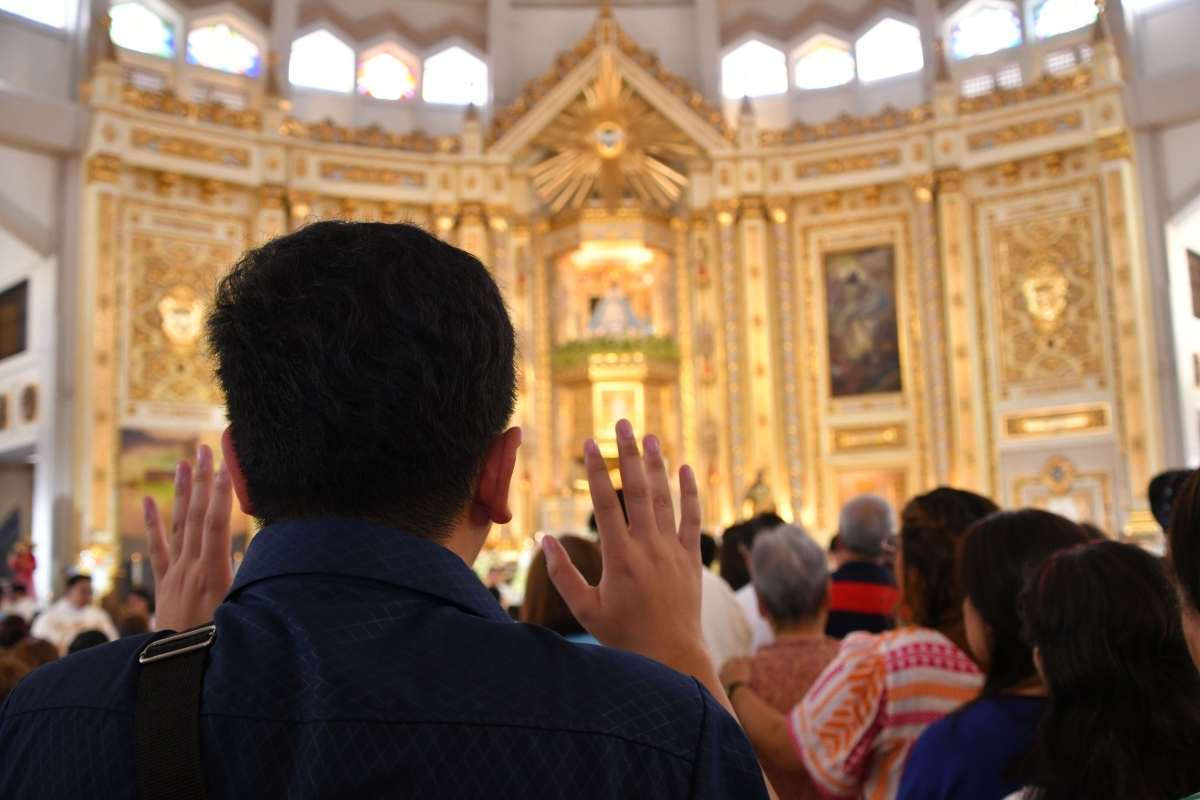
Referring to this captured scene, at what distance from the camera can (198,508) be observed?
1.66m

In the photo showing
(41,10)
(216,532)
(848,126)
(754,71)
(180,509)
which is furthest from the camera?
(754,71)

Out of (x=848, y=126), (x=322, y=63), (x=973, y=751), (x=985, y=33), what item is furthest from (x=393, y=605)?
(x=985, y=33)

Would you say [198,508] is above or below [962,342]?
below

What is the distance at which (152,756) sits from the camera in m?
1.04

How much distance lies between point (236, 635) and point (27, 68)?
17561 mm

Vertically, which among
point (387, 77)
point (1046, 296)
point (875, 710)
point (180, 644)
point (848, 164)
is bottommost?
point (875, 710)

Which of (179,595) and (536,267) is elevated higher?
(536,267)

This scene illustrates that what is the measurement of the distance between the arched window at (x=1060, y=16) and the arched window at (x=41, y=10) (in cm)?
1521

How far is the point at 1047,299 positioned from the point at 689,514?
54.9 feet

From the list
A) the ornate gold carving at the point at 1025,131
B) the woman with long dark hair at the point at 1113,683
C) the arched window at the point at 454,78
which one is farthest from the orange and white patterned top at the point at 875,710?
the arched window at the point at 454,78

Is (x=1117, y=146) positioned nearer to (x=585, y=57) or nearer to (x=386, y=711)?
(x=585, y=57)

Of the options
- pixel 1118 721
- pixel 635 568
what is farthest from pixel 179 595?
pixel 1118 721

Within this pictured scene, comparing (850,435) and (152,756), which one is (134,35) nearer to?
(850,435)

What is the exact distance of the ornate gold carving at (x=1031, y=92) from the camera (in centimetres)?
1645
